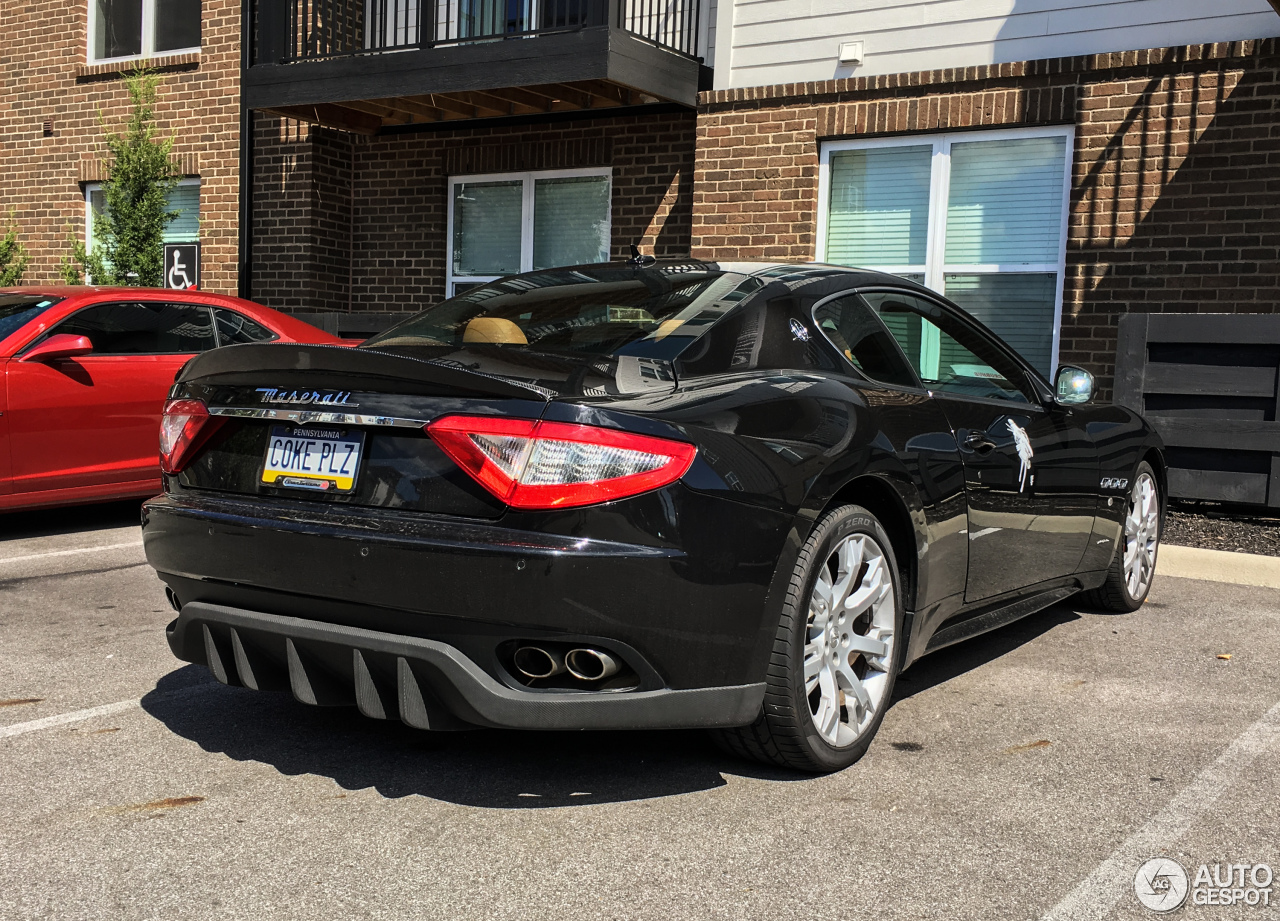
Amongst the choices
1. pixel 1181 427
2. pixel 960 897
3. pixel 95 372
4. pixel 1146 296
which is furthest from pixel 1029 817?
pixel 1146 296

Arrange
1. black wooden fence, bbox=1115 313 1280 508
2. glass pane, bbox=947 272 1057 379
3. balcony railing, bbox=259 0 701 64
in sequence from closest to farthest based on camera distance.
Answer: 1. black wooden fence, bbox=1115 313 1280 508
2. glass pane, bbox=947 272 1057 379
3. balcony railing, bbox=259 0 701 64

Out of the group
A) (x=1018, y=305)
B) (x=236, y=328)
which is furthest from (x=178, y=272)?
(x=1018, y=305)

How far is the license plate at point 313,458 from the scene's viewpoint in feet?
10.4

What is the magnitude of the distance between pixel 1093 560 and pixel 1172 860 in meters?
2.41

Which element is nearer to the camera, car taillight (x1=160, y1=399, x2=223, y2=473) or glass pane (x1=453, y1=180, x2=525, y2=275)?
car taillight (x1=160, y1=399, x2=223, y2=473)

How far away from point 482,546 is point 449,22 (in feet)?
32.9

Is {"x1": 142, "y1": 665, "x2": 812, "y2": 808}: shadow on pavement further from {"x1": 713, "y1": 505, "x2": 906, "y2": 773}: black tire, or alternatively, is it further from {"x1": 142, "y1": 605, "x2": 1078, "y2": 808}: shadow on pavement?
{"x1": 713, "y1": 505, "x2": 906, "y2": 773}: black tire

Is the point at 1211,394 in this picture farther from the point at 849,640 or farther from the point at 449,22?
the point at 449,22

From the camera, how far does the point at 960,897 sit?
2.72 metres

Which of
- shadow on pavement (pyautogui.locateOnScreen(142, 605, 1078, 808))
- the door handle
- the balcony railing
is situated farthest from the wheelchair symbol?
the door handle

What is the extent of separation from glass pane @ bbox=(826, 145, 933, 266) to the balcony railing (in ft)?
6.09

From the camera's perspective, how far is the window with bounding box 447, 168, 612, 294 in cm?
1191

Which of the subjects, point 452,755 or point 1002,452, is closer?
point 452,755

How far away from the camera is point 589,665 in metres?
3.00
